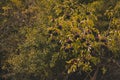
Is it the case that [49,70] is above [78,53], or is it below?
below

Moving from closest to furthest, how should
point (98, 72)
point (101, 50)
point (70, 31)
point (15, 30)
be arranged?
point (70, 31) < point (101, 50) < point (98, 72) < point (15, 30)

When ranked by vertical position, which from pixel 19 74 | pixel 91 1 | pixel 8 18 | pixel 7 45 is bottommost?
pixel 19 74

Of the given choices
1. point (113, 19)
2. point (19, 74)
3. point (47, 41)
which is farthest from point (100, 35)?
point (19, 74)

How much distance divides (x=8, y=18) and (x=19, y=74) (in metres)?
1.61

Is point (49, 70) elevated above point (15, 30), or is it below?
below

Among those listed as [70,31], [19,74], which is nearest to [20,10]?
[19,74]

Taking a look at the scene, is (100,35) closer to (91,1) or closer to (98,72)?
(91,1)

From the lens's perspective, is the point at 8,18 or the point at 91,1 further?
the point at 8,18

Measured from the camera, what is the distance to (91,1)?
8.25 meters

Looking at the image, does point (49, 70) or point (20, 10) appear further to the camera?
point (20, 10)

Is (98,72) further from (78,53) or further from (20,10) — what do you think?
(20,10)

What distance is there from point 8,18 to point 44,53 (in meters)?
2.02

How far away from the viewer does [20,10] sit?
31.2 ft

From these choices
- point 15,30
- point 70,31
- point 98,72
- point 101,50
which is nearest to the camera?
point 70,31
